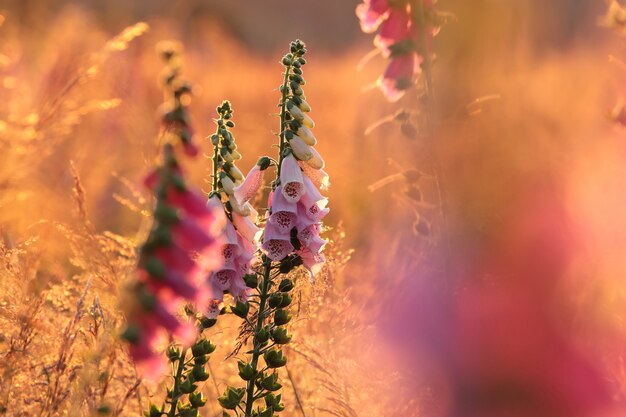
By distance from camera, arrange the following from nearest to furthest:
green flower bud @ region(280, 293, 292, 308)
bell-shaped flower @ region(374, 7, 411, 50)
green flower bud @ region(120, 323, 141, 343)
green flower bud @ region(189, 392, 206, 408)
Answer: green flower bud @ region(120, 323, 141, 343) < green flower bud @ region(189, 392, 206, 408) < green flower bud @ region(280, 293, 292, 308) < bell-shaped flower @ region(374, 7, 411, 50)

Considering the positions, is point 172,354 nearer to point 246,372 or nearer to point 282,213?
point 246,372

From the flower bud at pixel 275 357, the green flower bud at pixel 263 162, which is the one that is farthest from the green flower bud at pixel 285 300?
the green flower bud at pixel 263 162

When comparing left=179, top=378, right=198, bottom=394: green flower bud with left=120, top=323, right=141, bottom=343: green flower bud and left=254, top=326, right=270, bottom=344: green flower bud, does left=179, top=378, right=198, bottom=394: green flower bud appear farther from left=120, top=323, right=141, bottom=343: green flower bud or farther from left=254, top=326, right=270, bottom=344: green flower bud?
left=120, top=323, right=141, bottom=343: green flower bud

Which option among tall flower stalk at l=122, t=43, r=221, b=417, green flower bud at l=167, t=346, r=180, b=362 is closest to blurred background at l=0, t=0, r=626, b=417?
tall flower stalk at l=122, t=43, r=221, b=417

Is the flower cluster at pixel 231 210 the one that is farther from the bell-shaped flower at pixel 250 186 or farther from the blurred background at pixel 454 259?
the blurred background at pixel 454 259

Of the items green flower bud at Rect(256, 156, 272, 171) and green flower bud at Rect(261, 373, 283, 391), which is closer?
green flower bud at Rect(261, 373, 283, 391)

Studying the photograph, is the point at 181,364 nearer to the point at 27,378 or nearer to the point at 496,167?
the point at 27,378
